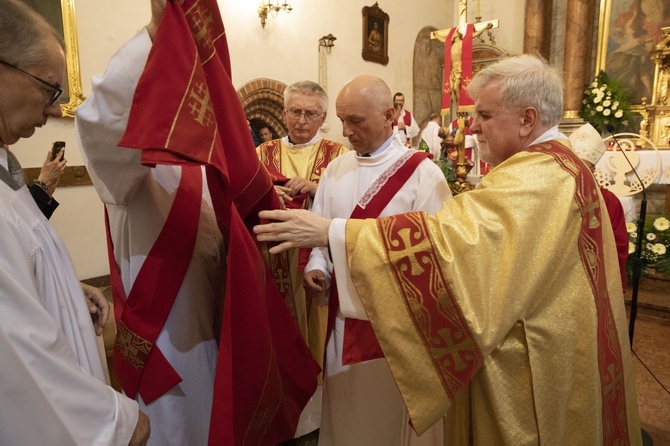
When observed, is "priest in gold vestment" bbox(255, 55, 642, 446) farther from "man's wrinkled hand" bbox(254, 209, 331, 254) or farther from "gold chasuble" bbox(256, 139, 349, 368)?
"gold chasuble" bbox(256, 139, 349, 368)

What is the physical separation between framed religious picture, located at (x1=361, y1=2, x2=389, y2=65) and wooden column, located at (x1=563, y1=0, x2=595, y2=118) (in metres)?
3.32

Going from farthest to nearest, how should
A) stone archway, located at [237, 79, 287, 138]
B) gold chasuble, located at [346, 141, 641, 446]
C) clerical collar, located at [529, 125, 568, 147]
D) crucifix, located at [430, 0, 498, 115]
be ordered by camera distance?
stone archway, located at [237, 79, 287, 138]
crucifix, located at [430, 0, 498, 115]
clerical collar, located at [529, 125, 568, 147]
gold chasuble, located at [346, 141, 641, 446]

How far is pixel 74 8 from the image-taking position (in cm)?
438

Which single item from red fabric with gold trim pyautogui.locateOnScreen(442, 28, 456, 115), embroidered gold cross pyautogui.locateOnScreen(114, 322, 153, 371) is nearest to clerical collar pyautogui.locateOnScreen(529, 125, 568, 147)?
embroidered gold cross pyautogui.locateOnScreen(114, 322, 153, 371)

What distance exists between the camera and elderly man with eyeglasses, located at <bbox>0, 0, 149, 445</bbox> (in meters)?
0.81

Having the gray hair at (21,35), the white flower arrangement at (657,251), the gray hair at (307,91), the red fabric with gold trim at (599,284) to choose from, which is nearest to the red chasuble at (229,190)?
the gray hair at (21,35)

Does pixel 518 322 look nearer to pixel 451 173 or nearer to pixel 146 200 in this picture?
pixel 146 200

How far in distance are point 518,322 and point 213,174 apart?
3.39ft

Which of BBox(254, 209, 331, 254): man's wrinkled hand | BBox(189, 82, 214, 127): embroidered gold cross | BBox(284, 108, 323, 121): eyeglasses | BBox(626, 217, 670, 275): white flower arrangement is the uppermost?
BBox(189, 82, 214, 127): embroidered gold cross

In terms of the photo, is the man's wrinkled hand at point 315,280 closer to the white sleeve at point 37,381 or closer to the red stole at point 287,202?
the red stole at point 287,202

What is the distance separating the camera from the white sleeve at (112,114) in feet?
3.51

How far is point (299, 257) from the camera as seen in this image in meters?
2.60


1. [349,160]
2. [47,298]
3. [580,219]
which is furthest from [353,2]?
[47,298]

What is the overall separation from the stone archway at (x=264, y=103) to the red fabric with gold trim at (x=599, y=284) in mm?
5223
